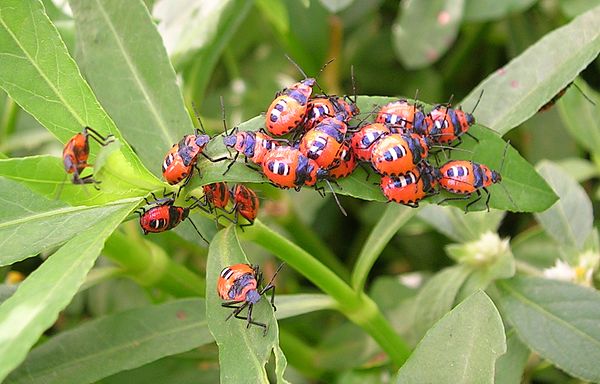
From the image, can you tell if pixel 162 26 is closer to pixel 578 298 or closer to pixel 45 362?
pixel 45 362

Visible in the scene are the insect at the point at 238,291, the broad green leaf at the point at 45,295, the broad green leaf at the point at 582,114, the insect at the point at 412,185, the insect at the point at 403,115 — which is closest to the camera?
the broad green leaf at the point at 45,295

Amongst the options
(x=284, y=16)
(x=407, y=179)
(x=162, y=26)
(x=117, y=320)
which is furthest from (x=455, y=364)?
(x=284, y=16)

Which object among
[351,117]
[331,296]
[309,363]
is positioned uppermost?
[351,117]

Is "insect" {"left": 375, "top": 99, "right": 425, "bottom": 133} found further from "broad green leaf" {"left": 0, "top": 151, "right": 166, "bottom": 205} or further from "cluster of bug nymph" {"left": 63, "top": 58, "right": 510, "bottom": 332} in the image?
"broad green leaf" {"left": 0, "top": 151, "right": 166, "bottom": 205}

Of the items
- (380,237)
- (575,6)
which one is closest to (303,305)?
(380,237)

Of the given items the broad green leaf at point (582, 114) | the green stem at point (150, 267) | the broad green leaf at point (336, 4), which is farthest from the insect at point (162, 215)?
the broad green leaf at point (582, 114)

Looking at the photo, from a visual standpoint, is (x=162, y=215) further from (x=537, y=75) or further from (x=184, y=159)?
(x=537, y=75)

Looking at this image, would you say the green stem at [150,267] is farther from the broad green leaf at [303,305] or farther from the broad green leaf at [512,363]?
the broad green leaf at [512,363]
